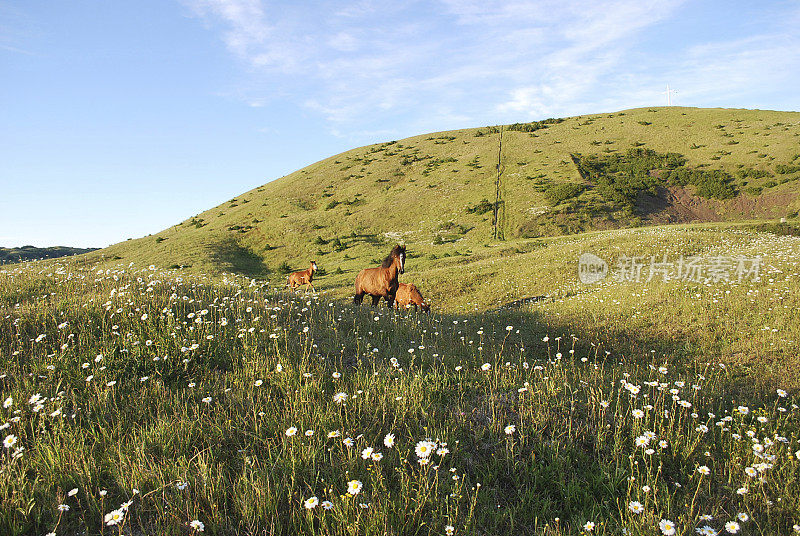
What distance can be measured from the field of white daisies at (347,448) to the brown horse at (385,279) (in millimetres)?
9825

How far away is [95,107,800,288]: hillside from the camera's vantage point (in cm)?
4803

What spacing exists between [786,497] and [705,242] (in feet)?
96.0

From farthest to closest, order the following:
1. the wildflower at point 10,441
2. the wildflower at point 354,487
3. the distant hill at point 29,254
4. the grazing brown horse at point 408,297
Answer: the distant hill at point 29,254 < the grazing brown horse at point 408,297 < the wildflower at point 10,441 < the wildflower at point 354,487

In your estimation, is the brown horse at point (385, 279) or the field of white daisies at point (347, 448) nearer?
the field of white daisies at point (347, 448)

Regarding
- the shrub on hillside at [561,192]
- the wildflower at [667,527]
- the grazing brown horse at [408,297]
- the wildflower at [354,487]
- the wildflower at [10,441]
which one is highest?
the shrub on hillside at [561,192]

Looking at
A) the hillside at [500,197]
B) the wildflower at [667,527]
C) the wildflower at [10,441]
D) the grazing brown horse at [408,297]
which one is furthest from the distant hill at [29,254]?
the wildflower at [667,527]

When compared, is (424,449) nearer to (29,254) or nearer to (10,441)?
(10,441)

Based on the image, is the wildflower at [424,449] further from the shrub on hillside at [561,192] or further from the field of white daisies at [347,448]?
the shrub on hillside at [561,192]

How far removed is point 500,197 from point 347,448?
182 ft

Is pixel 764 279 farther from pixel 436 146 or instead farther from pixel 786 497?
pixel 436 146

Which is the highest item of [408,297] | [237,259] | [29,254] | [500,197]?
[29,254]

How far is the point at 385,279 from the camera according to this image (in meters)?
17.6

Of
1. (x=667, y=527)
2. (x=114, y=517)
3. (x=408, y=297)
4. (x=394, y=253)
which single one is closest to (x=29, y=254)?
(x=408, y=297)

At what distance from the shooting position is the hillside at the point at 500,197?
48031 mm
